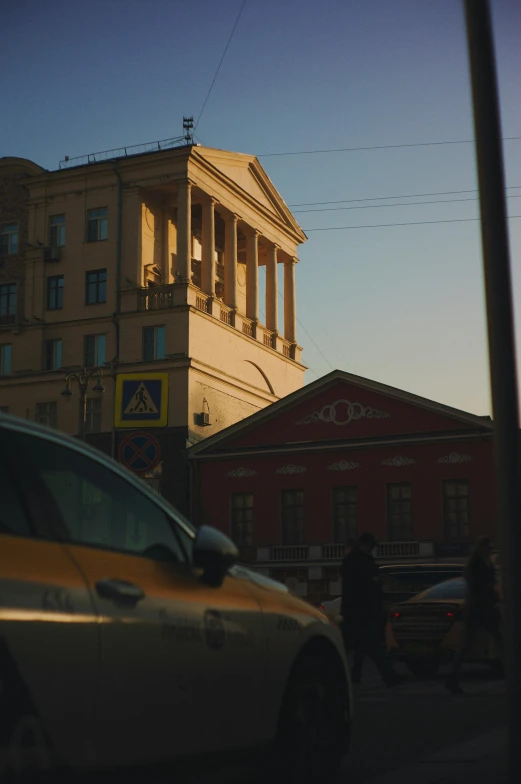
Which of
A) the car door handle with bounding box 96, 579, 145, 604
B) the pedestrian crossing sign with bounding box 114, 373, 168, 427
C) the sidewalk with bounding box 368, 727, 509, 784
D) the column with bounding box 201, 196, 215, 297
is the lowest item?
the sidewalk with bounding box 368, 727, 509, 784

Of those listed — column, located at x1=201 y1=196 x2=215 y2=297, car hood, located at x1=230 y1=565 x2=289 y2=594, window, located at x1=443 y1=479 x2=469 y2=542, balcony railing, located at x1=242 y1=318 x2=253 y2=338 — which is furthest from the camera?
balcony railing, located at x1=242 y1=318 x2=253 y2=338

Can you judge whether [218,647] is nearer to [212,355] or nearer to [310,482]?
[310,482]

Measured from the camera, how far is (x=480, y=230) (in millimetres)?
4824

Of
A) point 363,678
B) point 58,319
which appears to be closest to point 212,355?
point 58,319

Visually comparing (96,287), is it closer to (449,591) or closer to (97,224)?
(97,224)

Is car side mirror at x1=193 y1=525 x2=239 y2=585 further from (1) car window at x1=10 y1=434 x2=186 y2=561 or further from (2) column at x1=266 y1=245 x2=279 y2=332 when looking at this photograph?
(2) column at x1=266 y1=245 x2=279 y2=332

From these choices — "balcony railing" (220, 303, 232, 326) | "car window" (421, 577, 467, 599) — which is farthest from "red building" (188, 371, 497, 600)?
"car window" (421, 577, 467, 599)

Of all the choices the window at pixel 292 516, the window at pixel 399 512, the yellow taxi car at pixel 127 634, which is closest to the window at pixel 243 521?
the window at pixel 292 516

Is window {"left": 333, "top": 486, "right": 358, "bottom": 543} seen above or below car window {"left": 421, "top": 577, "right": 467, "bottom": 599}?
above

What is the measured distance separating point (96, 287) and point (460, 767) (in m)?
53.3

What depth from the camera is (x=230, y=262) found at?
203ft

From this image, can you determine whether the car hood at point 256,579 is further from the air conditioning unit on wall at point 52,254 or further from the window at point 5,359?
the window at point 5,359

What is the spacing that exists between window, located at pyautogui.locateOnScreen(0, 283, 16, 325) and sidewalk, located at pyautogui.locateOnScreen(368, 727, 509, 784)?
54.9 metres

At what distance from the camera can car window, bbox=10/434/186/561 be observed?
4.30 meters
